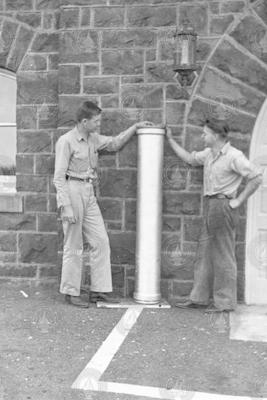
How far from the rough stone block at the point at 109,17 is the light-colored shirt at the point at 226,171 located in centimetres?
172

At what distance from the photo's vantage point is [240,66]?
608 cm

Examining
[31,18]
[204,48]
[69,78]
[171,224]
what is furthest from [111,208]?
[31,18]

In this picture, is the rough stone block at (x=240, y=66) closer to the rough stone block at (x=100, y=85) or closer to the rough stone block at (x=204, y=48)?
the rough stone block at (x=204, y=48)

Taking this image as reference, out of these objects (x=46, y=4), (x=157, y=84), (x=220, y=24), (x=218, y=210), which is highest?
(x=46, y=4)

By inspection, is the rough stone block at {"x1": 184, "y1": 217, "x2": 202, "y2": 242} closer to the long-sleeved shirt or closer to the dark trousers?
the dark trousers

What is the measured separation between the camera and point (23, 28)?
6934 millimetres

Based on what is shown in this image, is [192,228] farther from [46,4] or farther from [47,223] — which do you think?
[46,4]

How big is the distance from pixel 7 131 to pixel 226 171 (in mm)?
2834

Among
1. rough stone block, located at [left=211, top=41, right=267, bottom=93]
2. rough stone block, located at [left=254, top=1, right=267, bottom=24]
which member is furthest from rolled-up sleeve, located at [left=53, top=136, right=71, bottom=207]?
rough stone block, located at [left=254, top=1, right=267, bottom=24]

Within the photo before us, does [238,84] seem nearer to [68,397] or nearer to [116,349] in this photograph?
[116,349]

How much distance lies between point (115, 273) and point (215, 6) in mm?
2951

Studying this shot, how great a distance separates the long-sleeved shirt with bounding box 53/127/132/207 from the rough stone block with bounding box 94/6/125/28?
1154mm

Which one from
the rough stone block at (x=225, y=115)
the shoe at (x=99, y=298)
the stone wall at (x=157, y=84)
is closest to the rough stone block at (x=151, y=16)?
the stone wall at (x=157, y=84)

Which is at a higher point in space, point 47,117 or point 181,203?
point 47,117
